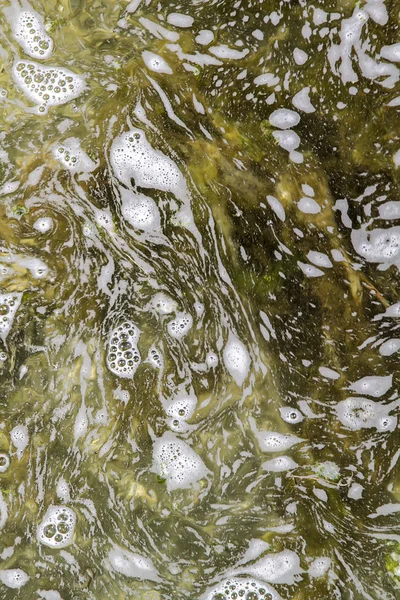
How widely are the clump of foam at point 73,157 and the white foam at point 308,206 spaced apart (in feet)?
3.70

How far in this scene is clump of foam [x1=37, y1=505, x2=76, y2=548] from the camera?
2.40m

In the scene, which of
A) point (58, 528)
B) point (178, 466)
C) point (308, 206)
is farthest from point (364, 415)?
point (58, 528)

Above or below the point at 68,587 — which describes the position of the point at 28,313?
above

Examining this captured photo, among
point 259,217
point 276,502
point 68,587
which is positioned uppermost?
point 259,217

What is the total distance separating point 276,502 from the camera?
2.37 meters

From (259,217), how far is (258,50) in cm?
88

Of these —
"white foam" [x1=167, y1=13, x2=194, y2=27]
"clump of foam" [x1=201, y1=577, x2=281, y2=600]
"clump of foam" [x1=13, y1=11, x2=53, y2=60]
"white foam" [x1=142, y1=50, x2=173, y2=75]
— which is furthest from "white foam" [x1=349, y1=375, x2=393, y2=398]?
"clump of foam" [x1=13, y1=11, x2=53, y2=60]

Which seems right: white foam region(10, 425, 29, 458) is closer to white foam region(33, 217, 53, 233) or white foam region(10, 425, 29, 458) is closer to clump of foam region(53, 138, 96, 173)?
white foam region(33, 217, 53, 233)

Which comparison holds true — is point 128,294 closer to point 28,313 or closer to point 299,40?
point 28,313

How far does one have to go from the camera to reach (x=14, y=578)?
2.41 meters

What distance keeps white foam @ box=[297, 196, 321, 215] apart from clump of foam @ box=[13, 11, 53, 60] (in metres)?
1.59

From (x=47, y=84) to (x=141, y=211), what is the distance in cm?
86

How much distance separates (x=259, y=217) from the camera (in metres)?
2.39

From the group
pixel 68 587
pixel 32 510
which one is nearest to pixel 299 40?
pixel 32 510
